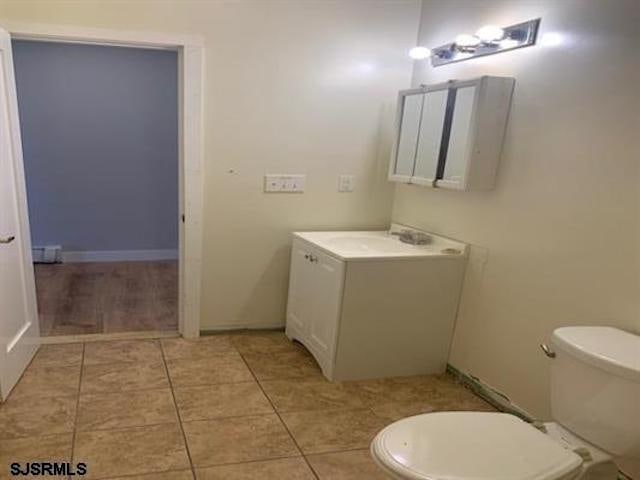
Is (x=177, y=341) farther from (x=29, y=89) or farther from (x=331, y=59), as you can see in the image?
(x=29, y=89)

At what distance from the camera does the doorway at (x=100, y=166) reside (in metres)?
4.07

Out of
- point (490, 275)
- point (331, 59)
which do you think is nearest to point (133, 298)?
point (331, 59)

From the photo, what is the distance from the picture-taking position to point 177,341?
2945 millimetres

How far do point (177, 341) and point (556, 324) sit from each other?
2.13 metres

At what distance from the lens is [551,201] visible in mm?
2051

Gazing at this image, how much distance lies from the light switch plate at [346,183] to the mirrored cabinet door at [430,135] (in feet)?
1.64

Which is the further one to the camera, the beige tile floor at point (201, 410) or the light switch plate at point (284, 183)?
the light switch plate at point (284, 183)

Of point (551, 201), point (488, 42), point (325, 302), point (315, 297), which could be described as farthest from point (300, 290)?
point (488, 42)

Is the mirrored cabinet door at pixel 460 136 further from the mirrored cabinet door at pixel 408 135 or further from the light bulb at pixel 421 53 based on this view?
the light bulb at pixel 421 53

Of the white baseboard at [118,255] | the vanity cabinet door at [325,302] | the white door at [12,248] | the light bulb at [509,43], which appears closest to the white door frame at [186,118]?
the white door at [12,248]

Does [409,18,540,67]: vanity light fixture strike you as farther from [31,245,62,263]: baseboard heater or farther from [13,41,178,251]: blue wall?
[31,245,62,263]: baseboard heater

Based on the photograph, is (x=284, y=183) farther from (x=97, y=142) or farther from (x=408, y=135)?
(x=97, y=142)

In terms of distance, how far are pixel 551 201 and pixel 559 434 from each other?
0.96 meters

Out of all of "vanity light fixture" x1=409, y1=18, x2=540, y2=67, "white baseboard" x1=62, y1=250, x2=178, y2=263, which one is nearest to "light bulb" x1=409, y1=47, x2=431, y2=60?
"vanity light fixture" x1=409, y1=18, x2=540, y2=67
